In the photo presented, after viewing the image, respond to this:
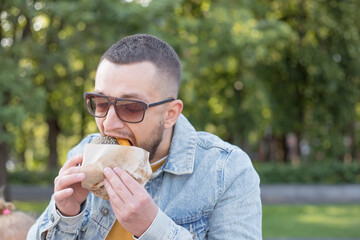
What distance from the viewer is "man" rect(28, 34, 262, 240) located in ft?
6.48

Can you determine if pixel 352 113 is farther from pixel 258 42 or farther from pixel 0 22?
pixel 0 22

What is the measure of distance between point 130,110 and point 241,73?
16.3m

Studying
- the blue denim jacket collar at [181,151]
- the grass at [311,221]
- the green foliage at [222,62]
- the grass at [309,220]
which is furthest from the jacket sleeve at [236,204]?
the grass at [311,221]

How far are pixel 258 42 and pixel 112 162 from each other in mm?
12413

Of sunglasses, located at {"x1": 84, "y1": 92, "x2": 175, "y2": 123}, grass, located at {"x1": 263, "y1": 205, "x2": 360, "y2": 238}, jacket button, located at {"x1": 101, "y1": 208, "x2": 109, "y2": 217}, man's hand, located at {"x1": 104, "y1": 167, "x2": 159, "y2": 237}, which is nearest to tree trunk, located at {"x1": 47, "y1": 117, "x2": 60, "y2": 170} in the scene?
grass, located at {"x1": 263, "y1": 205, "x2": 360, "y2": 238}

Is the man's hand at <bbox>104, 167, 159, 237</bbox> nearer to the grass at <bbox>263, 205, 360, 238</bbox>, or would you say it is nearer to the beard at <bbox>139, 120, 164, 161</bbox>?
the beard at <bbox>139, 120, 164, 161</bbox>

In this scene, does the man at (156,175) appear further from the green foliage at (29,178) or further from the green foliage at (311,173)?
the green foliage at (29,178)

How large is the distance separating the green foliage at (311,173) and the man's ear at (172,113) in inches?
616

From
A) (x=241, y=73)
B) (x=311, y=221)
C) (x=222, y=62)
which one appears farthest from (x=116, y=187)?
(x=241, y=73)

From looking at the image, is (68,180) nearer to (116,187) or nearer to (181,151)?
(116,187)

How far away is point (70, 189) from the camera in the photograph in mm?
1965

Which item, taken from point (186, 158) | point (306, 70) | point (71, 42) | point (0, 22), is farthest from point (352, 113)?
point (186, 158)

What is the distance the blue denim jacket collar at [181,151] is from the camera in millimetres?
2283

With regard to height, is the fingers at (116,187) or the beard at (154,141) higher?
the beard at (154,141)
